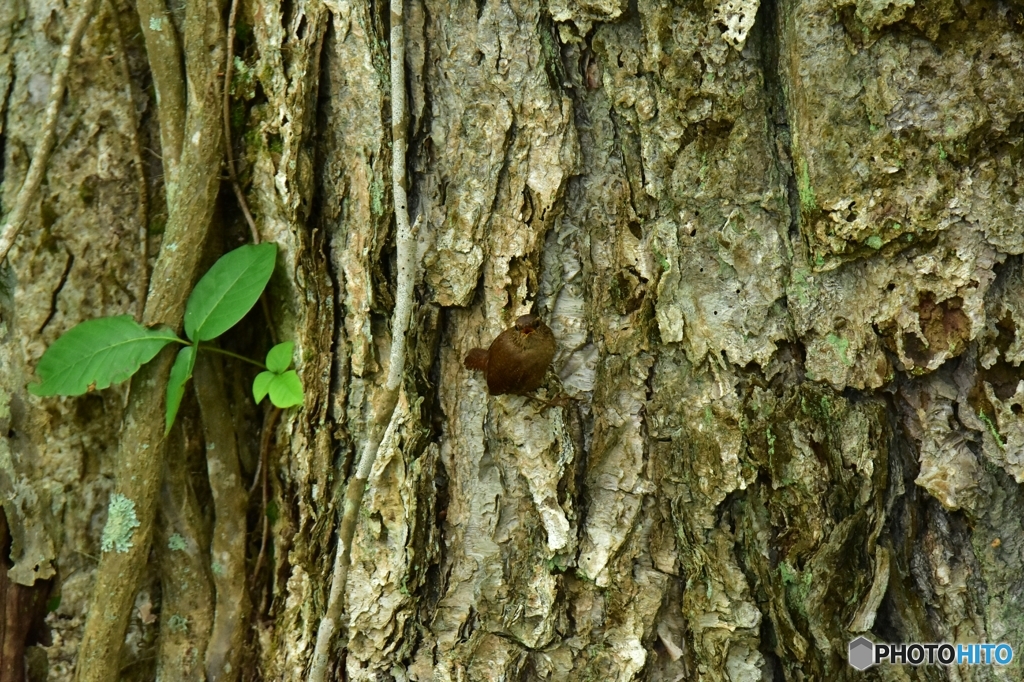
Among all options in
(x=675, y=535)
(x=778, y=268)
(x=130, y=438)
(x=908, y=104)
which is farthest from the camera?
(x=130, y=438)

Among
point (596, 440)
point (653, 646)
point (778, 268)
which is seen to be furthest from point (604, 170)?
point (653, 646)

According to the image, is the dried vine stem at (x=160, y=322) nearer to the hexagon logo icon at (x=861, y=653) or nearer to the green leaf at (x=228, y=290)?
the green leaf at (x=228, y=290)

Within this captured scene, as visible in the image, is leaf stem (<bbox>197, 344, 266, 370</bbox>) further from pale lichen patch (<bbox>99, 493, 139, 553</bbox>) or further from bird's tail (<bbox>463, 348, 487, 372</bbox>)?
bird's tail (<bbox>463, 348, 487, 372</bbox>)

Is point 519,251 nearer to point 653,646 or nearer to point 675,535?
point 675,535

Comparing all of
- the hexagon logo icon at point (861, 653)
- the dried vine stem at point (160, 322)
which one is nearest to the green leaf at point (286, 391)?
the dried vine stem at point (160, 322)

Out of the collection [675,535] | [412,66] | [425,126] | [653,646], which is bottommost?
[653,646]

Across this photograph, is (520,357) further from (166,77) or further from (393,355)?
(166,77)
